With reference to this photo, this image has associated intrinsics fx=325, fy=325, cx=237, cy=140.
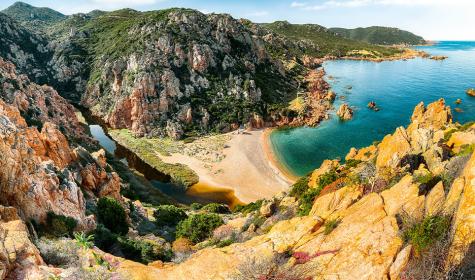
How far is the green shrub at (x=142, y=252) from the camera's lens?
2744cm

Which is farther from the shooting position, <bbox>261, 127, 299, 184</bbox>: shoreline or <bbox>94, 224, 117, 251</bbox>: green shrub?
<bbox>261, 127, 299, 184</bbox>: shoreline

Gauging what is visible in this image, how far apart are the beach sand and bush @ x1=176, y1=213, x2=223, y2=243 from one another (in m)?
21.1

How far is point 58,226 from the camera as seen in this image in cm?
2577

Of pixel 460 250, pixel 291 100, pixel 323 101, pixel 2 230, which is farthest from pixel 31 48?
pixel 460 250

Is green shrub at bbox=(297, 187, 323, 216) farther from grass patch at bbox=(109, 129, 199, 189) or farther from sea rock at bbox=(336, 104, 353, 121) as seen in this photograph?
sea rock at bbox=(336, 104, 353, 121)

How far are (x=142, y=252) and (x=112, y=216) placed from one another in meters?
8.75

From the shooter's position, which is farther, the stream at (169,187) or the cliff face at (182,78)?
the cliff face at (182,78)

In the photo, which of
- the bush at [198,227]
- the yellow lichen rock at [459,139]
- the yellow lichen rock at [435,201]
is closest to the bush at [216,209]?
the bush at [198,227]

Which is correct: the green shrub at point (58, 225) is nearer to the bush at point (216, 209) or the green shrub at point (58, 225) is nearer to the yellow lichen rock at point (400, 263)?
the yellow lichen rock at point (400, 263)

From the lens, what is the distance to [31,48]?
136 m

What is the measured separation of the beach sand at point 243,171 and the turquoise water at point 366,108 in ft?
12.2

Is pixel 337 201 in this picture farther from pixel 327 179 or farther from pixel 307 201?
pixel 327 179

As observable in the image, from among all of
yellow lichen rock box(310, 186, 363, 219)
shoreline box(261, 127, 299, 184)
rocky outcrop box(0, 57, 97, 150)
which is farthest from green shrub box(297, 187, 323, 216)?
rocky outcrop box(0, 57, 97, 150)

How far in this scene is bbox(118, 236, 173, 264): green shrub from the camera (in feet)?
90.0
